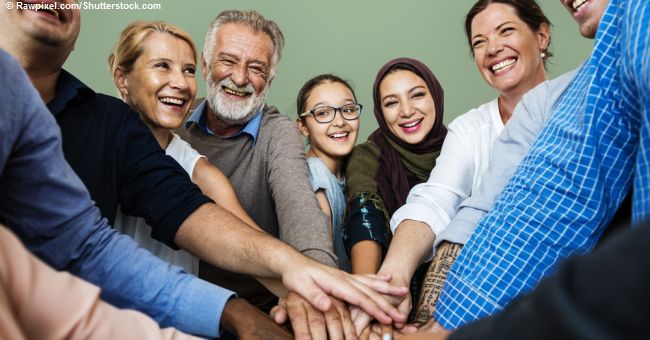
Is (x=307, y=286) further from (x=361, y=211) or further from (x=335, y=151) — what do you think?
(x=335, y=151)

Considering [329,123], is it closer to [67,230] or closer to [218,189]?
[218,189]

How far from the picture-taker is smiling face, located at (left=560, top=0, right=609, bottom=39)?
1.66 metres

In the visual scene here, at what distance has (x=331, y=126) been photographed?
7.22ft

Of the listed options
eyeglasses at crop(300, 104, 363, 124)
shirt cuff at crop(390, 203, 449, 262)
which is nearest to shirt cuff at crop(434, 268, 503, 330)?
shirt cuff at crop(390, 203, 449, 262)

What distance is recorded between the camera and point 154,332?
713mm

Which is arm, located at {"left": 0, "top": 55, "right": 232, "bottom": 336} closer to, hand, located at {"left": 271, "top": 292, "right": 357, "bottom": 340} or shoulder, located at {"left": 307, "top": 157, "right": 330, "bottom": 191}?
hand, located at {"left": 271, "top": 292, "right": 357, "bottom": 340}

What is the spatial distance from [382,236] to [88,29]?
119 inches

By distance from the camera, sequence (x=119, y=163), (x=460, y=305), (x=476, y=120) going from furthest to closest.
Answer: (x=476, y=120), (x=119, y=163), (x=460, y=305)

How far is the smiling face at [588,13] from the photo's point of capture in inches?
65.3

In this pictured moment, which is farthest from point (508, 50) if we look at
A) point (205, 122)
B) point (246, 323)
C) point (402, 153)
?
point (246, 323)

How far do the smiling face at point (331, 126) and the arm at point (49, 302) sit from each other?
5.09 feet

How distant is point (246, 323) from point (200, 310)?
0.08 meters

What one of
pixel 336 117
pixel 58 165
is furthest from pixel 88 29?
pixel 58 165

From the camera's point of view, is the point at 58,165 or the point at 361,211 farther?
the point at 361,211
